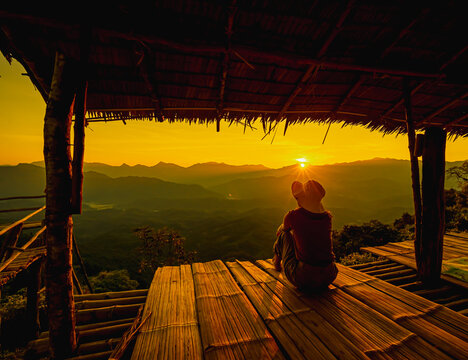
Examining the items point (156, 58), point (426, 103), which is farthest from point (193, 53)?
point (426, 103)

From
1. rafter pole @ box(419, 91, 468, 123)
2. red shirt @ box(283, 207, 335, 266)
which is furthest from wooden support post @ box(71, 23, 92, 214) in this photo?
rafter pole @ box(419, 91, 468, 123)

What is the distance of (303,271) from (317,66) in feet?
9.68

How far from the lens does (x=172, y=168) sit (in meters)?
198

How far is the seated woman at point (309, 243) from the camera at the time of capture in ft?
8.53

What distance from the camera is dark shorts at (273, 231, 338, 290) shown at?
2654mm

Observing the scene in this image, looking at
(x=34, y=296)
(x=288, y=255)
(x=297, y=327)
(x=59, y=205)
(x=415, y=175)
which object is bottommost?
(x=34, y=296)

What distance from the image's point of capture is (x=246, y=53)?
2875mm

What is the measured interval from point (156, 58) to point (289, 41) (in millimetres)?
1882

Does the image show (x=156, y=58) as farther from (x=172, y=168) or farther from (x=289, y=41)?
(x=172, y=168)

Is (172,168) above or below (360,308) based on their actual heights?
above

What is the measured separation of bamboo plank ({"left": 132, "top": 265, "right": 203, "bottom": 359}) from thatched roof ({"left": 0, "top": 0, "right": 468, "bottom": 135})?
9.78 feet

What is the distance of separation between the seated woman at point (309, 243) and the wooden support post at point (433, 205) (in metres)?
1.83

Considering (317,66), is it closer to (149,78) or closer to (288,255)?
(149,78)

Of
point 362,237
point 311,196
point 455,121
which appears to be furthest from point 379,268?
point 362,237
